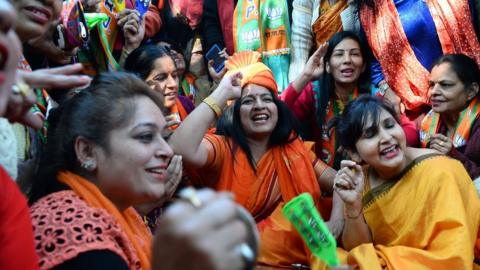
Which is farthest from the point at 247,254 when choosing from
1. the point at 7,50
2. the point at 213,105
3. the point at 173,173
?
the point at 213,105

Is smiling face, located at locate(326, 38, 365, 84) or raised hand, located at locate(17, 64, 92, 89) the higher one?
raised hand, located at locate(17, 64, 92, 89)

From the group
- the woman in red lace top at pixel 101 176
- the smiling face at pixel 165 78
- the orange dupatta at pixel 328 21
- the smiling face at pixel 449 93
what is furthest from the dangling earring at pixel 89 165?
the orange dupatta at pixel 328 21

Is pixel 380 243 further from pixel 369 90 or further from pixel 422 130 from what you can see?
pixel 369 90

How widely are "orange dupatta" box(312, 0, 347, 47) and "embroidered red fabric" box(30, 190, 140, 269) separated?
319cm

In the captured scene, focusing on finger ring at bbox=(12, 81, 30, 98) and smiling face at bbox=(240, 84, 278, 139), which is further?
smiling face at bbox=(240, 84, 278, 139)

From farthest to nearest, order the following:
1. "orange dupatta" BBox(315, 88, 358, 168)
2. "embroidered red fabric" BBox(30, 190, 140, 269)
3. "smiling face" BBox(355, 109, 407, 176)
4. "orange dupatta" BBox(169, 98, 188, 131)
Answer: "orange dupatta" BBox(315, 88, 358, 168) → "orange dupatta" BBox(169, 98, 188, 131) → "smiling face" BBox(355, 109, 407, 176) → "embroidered red fabric" BBox(30, 190, 140, 269)

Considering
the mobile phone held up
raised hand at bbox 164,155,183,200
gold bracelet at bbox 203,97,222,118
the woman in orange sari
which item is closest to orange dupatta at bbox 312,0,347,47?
the mobile phone held up

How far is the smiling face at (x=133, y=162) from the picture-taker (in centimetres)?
200

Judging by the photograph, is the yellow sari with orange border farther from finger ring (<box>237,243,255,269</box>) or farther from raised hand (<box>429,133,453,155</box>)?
finger ring (<box>237,243,255,269</box>)

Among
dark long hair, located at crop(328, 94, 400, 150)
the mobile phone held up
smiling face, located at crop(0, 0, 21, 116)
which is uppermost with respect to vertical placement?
smiling face, located at crop(0, 0, 21, 116)

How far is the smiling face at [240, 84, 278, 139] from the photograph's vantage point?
369 centimetres

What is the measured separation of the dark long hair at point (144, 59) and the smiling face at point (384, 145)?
4.47 feet

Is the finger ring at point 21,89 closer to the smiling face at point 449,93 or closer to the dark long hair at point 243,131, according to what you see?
the dark long hair at point 243,131

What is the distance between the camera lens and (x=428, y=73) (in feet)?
13.8
